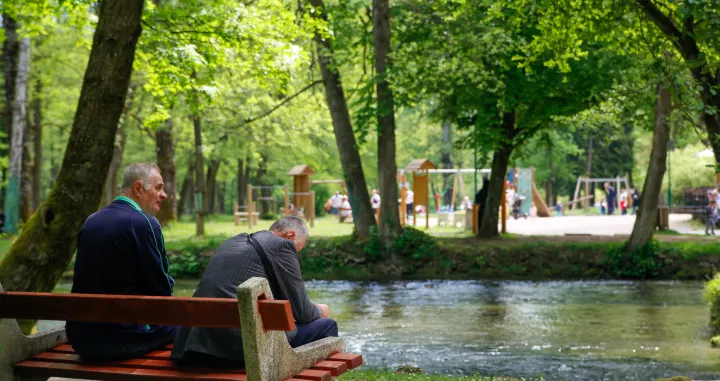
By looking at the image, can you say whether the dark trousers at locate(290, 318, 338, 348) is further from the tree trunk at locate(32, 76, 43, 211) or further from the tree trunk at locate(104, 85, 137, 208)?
the tree trunk at locate(32, 76, 43, 211)

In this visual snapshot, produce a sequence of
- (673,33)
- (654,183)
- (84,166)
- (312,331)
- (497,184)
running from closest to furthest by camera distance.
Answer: (312,331) → (84,166) → (673,33) → (654,183) → (497,184)

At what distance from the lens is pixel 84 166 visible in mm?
10172

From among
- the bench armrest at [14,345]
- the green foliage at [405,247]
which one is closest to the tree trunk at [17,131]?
the green foliage at [405,247]

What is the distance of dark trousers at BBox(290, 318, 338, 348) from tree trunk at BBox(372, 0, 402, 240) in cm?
1805

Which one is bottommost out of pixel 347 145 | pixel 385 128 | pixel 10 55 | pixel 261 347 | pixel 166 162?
pixel 261 347

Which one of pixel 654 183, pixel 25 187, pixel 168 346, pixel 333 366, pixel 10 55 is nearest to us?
pixel 333 366

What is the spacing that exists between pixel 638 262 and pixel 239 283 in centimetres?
2013

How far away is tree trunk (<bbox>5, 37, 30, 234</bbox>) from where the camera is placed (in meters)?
25.0

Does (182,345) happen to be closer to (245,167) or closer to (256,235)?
A: (256,235)

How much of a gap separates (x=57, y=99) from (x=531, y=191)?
2374cm

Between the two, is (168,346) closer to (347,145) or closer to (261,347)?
(261,347)

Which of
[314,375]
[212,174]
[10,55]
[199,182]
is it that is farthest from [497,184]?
[212,174]

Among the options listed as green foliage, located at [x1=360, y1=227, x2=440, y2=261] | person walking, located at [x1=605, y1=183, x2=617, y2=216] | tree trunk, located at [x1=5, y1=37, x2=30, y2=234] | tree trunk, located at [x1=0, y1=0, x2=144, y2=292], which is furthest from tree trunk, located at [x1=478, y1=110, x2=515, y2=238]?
person walking, located at [x1=605, y1=183, x2=617, y2=216]

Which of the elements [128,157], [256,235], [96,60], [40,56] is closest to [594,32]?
[96,60]
